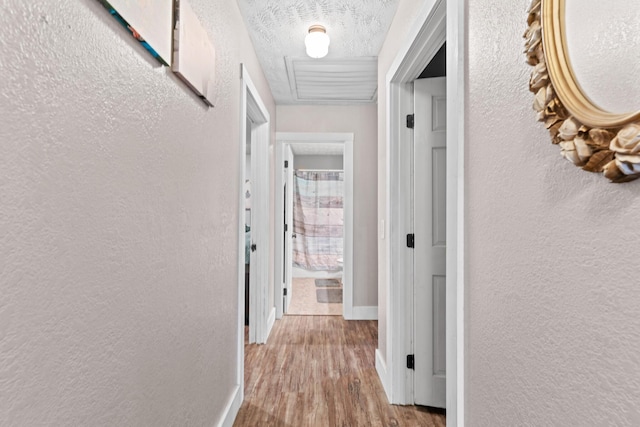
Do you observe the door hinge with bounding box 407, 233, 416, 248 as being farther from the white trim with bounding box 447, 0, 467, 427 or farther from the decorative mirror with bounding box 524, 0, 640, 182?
the decorative mirror with bounding box 524, 0, 640, 182

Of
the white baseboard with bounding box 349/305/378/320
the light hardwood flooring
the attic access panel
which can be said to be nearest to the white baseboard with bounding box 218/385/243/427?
the white baseboard with bounding box 349/305/378/320

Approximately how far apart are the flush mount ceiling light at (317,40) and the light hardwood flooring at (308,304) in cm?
286

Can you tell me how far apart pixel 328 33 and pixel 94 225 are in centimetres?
218

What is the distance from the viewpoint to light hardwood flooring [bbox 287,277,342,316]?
4309mm

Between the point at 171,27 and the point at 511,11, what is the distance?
96cm

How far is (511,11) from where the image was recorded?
0.94 metres

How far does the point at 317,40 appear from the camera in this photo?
2.36 metres

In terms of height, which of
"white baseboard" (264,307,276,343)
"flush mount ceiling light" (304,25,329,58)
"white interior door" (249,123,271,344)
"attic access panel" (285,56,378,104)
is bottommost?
"white baseboard" (264,307,276,343)

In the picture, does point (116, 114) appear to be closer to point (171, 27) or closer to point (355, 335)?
point (171, 27)

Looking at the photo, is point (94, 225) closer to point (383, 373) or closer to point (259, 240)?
point (383, 373)

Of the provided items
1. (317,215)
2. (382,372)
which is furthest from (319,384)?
(317,215)

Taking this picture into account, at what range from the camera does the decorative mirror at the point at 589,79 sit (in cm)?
58

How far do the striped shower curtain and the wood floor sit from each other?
3.27 meters

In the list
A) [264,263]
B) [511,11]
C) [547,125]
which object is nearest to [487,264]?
[547,125]
